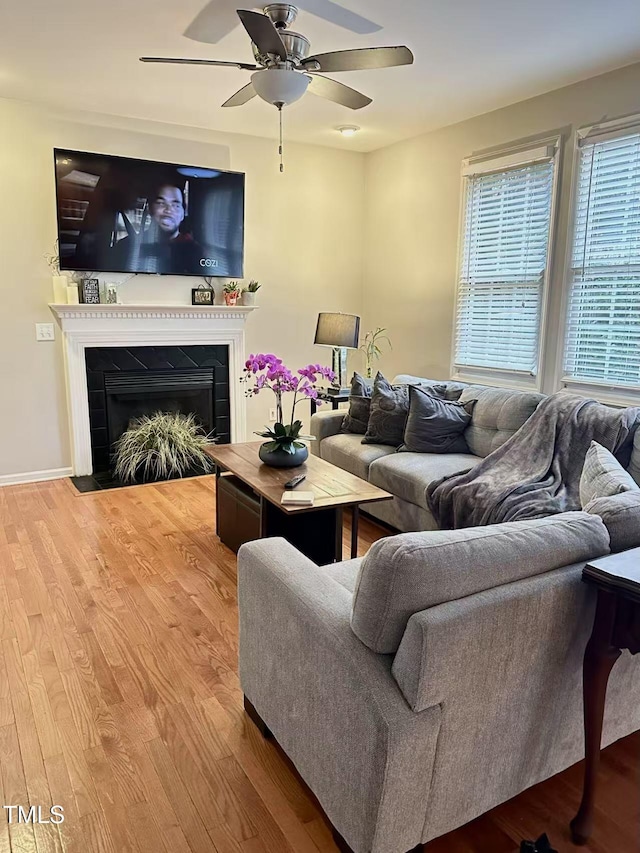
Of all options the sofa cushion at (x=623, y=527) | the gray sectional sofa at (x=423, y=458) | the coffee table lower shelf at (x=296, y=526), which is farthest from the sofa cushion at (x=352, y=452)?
the sofa cushion at (x=623, y=527)

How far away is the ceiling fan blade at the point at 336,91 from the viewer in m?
2.89

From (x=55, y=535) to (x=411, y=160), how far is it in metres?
4.08

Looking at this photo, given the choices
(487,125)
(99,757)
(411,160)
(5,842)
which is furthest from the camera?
(411,160)

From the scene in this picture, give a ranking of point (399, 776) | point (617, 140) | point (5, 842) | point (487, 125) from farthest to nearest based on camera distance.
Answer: point (487, 125) → point (617, 140) → point (5, 842) → point (399, 776)

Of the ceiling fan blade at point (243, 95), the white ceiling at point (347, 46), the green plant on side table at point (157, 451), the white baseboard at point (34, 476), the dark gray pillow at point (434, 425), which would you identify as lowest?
the white baseboard at point (34, 476)

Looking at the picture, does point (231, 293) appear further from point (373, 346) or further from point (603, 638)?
point (603, 638)

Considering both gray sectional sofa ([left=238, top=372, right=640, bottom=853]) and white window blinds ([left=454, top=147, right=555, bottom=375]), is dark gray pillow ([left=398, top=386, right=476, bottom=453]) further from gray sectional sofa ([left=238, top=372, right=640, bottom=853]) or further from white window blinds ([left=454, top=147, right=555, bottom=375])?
gray sectional sofa ([left=238, top=372, right=640, bottom=853])

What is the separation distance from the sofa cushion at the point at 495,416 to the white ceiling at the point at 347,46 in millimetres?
1900

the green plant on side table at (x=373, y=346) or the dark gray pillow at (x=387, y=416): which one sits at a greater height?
the green plant on side table at (x=373, y=346)

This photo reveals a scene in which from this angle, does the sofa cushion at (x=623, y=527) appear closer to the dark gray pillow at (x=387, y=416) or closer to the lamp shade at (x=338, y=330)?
the dark gray pillow at (x=387, y=416)

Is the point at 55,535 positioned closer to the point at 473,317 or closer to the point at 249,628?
the point at 249,628

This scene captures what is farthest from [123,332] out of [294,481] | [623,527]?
[623,527]

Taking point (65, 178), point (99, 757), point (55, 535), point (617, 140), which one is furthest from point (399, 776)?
point (65, 178)

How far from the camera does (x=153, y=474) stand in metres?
4.82
